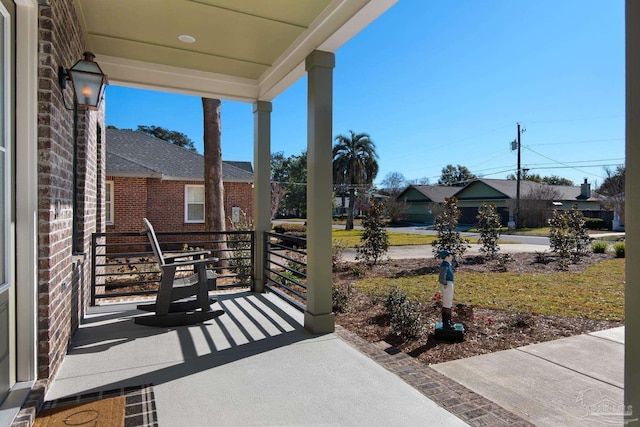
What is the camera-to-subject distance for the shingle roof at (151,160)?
11656 millimetres

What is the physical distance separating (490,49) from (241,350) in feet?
55.1

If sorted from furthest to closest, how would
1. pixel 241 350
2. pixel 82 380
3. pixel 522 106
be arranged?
pixel 522 106 → pixel 241 350 → pixel 82 380

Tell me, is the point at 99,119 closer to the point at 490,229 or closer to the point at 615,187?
the point at 490,229

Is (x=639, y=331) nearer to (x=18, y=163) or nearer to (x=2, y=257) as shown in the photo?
(x=2, y=257)

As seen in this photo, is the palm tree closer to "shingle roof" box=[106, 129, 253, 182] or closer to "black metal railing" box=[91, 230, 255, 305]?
"shingle roof" box=[106, 129, 253, 182]

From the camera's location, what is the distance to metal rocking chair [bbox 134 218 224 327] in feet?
12.4

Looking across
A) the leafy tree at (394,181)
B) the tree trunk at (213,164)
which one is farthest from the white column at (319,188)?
the leafy tree at (394,181)

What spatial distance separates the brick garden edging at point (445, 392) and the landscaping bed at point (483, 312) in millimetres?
509

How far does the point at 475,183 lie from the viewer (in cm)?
3316

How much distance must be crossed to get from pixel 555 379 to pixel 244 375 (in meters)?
2.42

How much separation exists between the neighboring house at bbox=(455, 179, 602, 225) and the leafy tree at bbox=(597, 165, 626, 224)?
369 cm

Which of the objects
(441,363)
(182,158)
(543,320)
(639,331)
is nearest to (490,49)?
(182,158)

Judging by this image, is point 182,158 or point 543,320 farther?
point 182,158

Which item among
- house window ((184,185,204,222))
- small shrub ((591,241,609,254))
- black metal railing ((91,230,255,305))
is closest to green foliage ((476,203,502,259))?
small shrub ((591,241,609,254))
